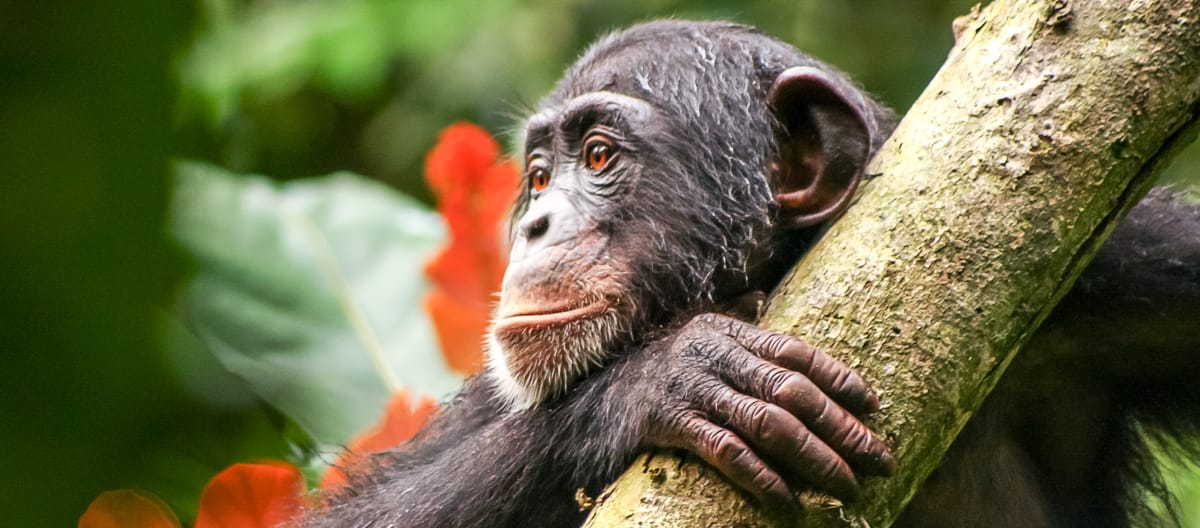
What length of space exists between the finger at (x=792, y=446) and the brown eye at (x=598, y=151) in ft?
3.23

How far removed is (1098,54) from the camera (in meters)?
1.79

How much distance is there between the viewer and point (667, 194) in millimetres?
2535

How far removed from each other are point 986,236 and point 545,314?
0.94 m

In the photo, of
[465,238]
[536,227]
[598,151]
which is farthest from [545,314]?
[465,238]

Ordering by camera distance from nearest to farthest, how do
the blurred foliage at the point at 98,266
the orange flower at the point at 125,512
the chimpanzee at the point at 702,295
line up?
the blurred foliage at the point at 98,266, the orange flower at the point at 125,512, the chimpanzee at the point at 702,295

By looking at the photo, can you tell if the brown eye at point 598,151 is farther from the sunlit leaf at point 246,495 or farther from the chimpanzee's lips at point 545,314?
the sunlit leaf at point 246,495

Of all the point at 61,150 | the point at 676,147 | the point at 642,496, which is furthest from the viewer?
the point at 676,147

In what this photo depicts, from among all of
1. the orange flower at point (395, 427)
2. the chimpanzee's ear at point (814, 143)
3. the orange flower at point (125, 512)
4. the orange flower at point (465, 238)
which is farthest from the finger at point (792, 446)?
the orange flower at point (465, 238)

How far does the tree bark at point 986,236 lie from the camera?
1.72 meters

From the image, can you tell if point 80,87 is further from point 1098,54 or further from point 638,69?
point 638,69

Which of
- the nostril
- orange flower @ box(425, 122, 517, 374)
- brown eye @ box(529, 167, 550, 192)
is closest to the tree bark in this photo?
the nostril

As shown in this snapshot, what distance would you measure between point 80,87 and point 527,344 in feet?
6.28

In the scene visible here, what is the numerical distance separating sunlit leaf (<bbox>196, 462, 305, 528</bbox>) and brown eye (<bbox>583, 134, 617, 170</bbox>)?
92 centimetres

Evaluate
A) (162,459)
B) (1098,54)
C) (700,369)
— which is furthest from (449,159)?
(162,459)
